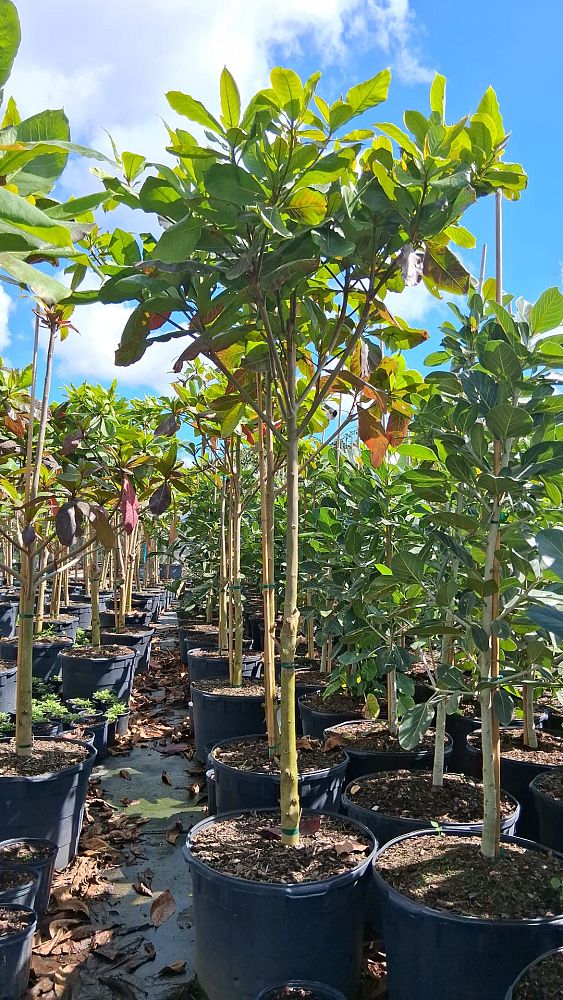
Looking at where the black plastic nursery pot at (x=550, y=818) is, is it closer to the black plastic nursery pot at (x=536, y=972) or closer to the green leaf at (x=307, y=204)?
the black plastic nursery pot at (x=536, y=972)

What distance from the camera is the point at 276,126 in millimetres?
1475

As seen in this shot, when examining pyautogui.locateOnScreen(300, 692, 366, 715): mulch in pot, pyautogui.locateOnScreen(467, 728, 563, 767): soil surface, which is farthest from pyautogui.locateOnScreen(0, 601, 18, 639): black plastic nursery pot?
pyautogui.locateOnScreen(467, 728, 563, 767): soil surface

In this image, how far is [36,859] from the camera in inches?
85.6

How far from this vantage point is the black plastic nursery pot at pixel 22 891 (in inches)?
74.3

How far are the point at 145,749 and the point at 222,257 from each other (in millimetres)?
3129

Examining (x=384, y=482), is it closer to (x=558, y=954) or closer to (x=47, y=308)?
(x=47, y=308)

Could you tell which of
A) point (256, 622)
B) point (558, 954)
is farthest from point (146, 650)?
point (558, 954)

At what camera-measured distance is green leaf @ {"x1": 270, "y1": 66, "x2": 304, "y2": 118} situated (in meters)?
1.39

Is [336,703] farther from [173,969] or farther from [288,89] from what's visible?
[288,89]

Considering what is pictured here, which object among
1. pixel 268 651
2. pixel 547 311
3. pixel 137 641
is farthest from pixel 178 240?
pixel 137 641

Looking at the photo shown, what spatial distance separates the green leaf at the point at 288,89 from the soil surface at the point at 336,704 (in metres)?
2.55

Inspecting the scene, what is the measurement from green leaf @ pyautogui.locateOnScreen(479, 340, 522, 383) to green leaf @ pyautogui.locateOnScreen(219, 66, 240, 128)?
2.44 ft

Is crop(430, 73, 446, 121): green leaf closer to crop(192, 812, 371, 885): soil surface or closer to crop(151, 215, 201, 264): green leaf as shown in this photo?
crop(151, 215, 201, 264): green leaf

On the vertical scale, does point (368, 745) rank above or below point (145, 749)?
above
